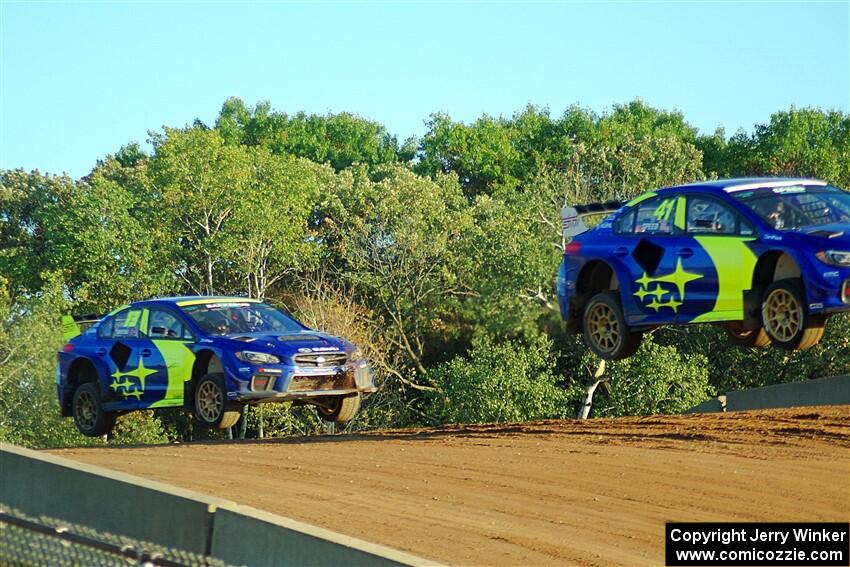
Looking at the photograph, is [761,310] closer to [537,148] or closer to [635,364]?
[635,364]

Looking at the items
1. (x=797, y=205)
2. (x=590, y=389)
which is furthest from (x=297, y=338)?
(x=590, y=389)

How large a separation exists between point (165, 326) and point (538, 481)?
309 inches

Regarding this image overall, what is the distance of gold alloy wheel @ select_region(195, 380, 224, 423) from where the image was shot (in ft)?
57.7

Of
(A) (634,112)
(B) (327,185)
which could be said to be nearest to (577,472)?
(B) (327,185)

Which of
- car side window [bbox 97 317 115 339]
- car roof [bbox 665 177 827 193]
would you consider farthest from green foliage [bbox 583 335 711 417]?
car roof [bbox 665 177 827 193]

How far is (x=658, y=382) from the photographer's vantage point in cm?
3738

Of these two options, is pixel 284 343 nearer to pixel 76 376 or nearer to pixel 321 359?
pixel 321 359

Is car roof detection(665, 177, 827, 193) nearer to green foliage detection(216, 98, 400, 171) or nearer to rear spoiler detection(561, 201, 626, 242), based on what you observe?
rear spoiler detection(561, 201, 626, 242)

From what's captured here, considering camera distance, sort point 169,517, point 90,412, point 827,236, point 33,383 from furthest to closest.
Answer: point 33,383 < point 90,412 < point 827,236 < point 169,517

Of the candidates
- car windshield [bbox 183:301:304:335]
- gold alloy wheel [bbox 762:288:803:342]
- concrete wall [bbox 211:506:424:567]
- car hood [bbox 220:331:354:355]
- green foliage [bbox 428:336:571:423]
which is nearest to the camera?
concrete wall [bbox 211:506:424:567]

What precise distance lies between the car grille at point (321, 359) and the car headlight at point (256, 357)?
271mm

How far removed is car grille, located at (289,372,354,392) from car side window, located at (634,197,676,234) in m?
4.30

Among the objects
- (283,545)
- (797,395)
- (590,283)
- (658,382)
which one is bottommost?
(658,382)

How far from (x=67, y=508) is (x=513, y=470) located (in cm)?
451
